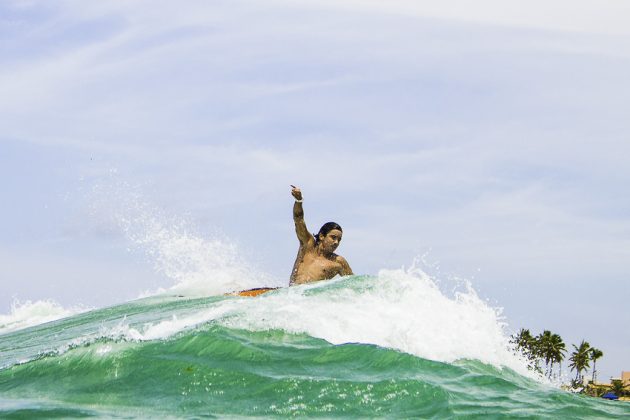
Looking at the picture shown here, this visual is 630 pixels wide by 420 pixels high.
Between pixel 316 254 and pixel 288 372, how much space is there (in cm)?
567

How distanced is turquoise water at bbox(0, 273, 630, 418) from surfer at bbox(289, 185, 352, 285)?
2.97m

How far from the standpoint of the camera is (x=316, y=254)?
40.8ft

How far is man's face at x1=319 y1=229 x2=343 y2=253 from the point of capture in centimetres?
1227

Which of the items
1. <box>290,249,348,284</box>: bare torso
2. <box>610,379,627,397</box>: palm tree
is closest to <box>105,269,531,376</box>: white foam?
<box>290,249,348,284</box>: bare torso

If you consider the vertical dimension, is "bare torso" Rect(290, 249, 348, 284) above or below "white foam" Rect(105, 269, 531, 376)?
above

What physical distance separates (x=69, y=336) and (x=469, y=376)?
509 cm

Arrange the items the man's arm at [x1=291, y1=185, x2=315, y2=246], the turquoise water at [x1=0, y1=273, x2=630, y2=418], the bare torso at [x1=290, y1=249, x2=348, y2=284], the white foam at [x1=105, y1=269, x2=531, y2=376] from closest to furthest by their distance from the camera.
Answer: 1. the turquoise water at [x1=0, y1=273, x2=630, y2=418]
2. the white foam at [x1=105, y1=269, x2=531, y2=376]
3. the bare torso at [x1=290, y1=249, x2=348, y2=284]
4. the man's arm at [x1=291, y1=185, x2=315, y2=246]

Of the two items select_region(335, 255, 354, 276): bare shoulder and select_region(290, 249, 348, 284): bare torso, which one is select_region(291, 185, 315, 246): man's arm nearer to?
select_region(290, 249, 348, 284): bare torso

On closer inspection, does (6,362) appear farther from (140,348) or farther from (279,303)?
(279,303)

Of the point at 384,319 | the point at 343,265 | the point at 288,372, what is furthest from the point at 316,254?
the point at 288,372

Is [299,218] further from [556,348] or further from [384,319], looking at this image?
[556,348]

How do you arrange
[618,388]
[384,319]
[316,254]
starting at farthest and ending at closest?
[618,388] → [316,254] → [384,319]

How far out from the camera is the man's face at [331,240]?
12.3 metres

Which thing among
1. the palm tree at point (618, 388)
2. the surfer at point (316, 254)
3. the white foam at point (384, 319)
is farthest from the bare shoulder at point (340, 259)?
the palm tree at point (618, 388)
